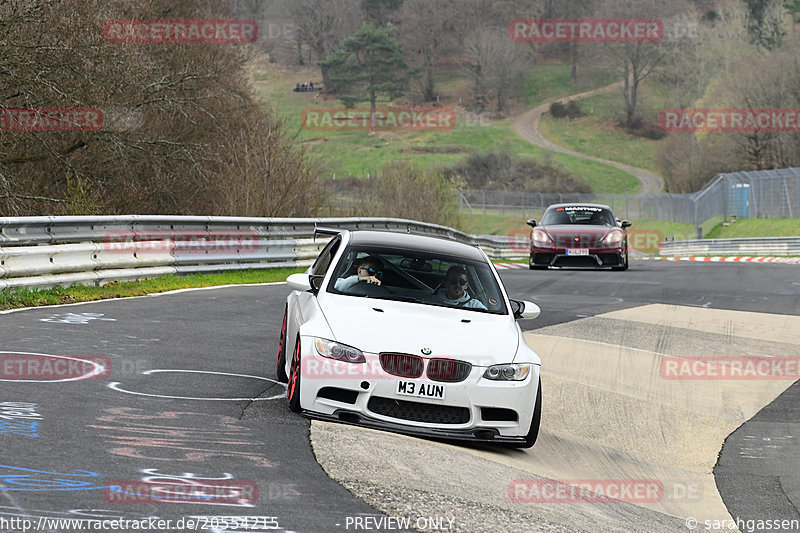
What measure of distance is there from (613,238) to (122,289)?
12.3 meters

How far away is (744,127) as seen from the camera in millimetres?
75125

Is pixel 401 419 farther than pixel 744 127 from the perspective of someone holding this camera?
No

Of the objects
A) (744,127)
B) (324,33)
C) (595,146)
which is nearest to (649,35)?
(595,146)

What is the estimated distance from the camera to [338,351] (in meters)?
7.55

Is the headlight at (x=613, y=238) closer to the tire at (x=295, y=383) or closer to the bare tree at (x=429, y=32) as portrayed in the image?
the tire at (x=295, y=383)

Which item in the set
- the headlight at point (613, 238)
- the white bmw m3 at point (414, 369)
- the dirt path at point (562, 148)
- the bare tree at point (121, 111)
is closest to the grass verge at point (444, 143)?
the dirt path at point (562, 148)

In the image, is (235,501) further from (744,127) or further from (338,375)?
(744,127)

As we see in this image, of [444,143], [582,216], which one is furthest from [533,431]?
[444,143]

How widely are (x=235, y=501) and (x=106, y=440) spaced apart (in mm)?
1487

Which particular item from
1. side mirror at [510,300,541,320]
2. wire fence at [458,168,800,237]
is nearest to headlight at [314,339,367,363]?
side mirror at [510,300,541,320]

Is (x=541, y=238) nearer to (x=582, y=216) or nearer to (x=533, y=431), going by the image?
(x=582, y=216)

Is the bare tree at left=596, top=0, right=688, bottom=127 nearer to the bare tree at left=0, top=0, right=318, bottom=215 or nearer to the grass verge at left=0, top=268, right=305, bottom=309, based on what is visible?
the bare tree at left=0, top=0, right=318, bottom=215

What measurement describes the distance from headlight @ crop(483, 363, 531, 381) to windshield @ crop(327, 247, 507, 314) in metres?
0.98

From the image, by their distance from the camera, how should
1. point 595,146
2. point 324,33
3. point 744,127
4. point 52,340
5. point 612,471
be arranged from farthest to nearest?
point 324,33
point 595,146
point 744,127
point 52,340
point 612,471
